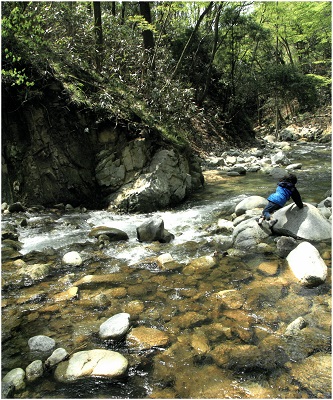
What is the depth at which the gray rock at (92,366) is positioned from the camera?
106 inches

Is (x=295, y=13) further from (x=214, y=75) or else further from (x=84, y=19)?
(x=84, y=19)

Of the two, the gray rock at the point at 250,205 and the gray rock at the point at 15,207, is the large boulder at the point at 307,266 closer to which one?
the gray rock at the point at 250,205

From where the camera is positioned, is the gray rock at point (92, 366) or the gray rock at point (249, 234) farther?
the gray rock at point (249, 234)

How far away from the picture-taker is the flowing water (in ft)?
8.63

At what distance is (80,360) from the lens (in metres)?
2.80

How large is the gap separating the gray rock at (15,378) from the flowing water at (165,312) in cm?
8

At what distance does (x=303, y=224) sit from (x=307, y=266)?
1.43 m

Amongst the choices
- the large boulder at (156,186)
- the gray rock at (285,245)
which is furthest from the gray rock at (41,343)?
the large boulder at (156,186)

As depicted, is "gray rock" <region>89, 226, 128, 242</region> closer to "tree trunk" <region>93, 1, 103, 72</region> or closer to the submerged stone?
the submerged stone

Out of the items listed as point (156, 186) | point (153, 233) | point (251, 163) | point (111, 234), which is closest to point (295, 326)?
point (153, 233)

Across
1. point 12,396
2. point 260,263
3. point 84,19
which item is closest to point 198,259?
point 260,263

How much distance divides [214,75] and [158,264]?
1864 centimetres

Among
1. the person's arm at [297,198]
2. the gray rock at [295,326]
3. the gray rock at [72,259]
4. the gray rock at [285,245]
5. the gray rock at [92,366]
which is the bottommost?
the gray rock at [295,326]

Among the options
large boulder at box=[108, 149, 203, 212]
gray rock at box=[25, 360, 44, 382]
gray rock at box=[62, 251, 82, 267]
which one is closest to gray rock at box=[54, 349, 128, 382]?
gray rock at box=[25, 360, 44, 382]
